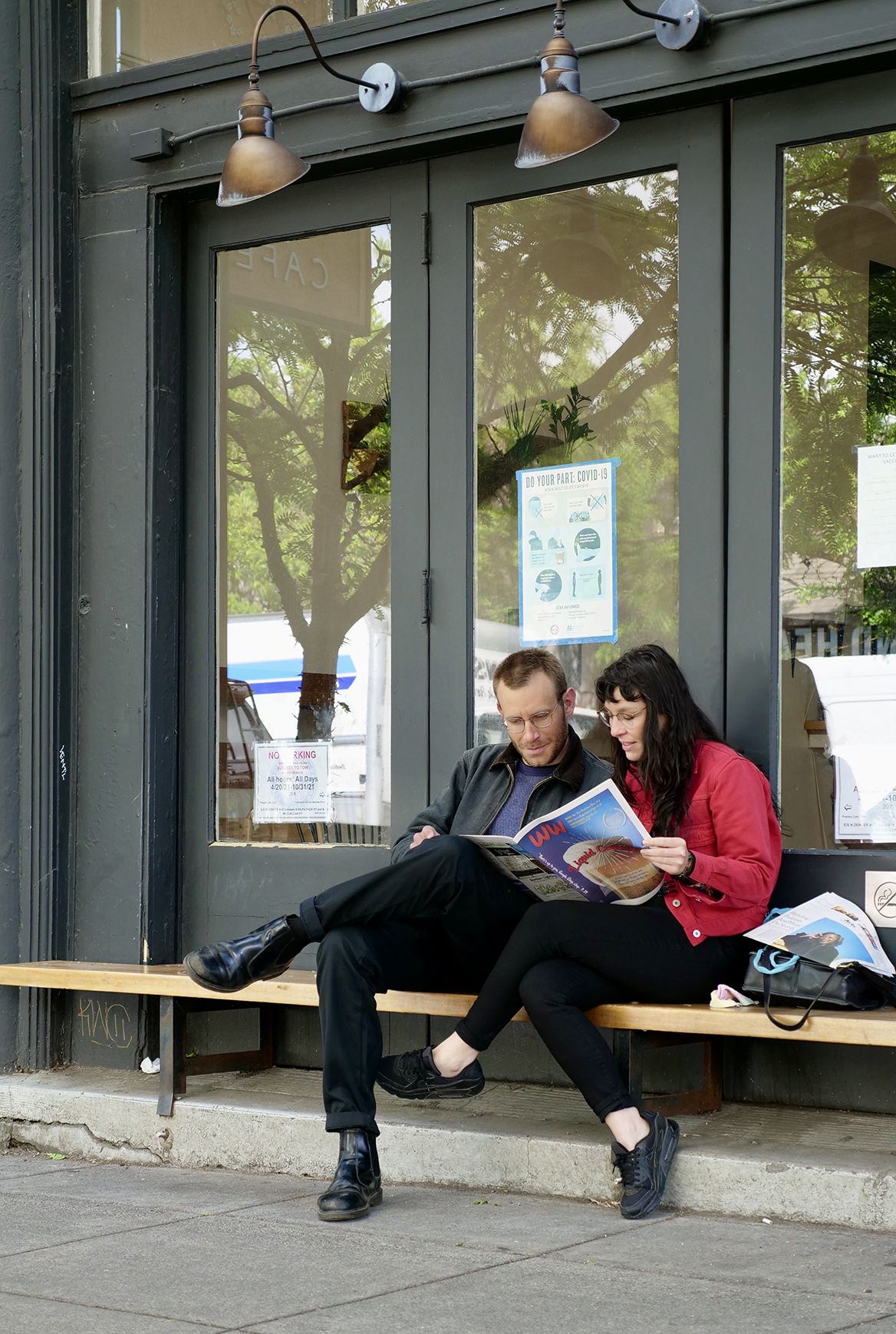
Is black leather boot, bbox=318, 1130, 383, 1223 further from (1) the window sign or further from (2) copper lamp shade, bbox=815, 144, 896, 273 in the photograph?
(2) copper lamp shade, bbox=815, 144, 896, 273

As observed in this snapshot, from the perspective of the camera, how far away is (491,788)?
15.0 feet

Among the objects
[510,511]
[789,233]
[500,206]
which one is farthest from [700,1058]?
[500,206]

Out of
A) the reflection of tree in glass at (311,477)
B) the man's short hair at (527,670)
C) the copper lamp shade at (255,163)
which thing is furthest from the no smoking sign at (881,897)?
the copper lamp shade at (255,163)

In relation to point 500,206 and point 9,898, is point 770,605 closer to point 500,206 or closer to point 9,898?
point 500,206

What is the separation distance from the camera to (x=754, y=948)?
411 cm

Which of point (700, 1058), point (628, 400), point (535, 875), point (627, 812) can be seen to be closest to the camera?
point (627, 812)

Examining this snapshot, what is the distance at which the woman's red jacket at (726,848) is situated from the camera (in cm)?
390

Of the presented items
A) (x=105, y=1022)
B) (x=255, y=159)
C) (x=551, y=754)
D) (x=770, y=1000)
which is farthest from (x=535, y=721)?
(x=105, y=1022)

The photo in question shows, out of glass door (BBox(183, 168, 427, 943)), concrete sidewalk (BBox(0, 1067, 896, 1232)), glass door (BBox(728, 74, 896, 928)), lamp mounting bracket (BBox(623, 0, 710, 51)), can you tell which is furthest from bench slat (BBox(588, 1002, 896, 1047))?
lamp mounting bracket (BBox(623, 0, 710, 51))

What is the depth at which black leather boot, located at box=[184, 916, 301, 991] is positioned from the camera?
13.6ft

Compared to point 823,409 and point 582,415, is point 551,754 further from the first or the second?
point 823,409

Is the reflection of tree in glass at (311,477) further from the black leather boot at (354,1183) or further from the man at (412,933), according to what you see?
the black leather boot at (354,1183)

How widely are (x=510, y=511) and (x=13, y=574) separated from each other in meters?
1.77

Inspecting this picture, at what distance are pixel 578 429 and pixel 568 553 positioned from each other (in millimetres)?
412
